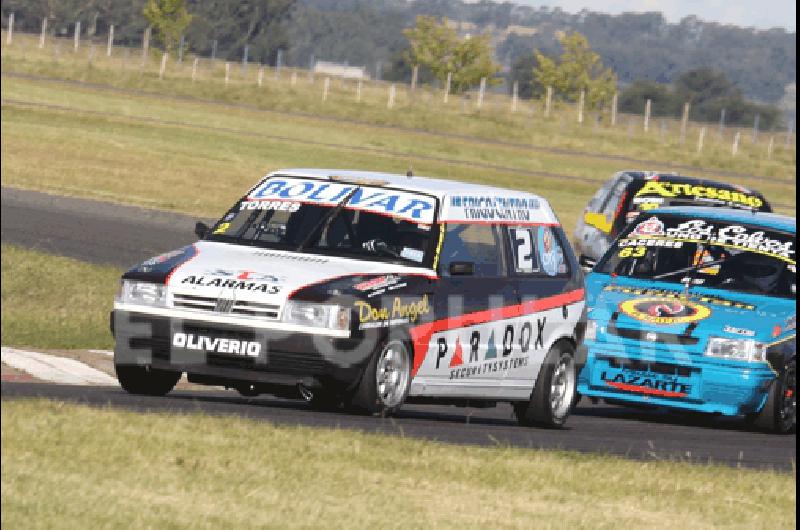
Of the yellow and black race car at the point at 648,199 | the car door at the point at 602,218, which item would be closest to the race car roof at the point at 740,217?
the car door at the point at 602,218

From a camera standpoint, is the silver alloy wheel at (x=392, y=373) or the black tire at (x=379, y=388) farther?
the silver alloy wheel at (x=392, y=373)

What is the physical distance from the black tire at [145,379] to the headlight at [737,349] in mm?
4189

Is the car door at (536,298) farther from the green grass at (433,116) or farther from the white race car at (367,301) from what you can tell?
the green grass at (433,116)

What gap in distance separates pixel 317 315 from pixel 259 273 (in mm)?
526

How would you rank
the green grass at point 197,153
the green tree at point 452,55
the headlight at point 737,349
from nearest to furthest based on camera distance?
the headlight at point 737,349, the green grass at point 197,153, the green tree at point 452,55

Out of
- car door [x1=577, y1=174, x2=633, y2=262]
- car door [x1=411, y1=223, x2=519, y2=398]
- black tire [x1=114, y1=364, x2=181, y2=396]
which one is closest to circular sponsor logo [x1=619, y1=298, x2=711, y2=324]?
car door [x1=411, y1=223, x2=519, y2=398]

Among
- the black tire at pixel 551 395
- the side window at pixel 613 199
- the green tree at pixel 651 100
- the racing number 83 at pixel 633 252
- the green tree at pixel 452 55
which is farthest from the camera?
the green tree at pixel 651 100

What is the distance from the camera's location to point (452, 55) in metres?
109

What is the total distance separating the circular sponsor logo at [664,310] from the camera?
12727 mm

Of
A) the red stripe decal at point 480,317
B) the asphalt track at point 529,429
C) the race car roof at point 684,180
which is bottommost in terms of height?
the asphalt track at point 529,429

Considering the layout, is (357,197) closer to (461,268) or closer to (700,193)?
(461,268)

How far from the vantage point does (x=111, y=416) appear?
870cm

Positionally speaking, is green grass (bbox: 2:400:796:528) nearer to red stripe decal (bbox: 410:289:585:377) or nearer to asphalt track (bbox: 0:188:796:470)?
asphalt track (bbox: 0:188:796:470)

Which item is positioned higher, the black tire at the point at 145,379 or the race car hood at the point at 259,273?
the race car hood at the point at 259,273
